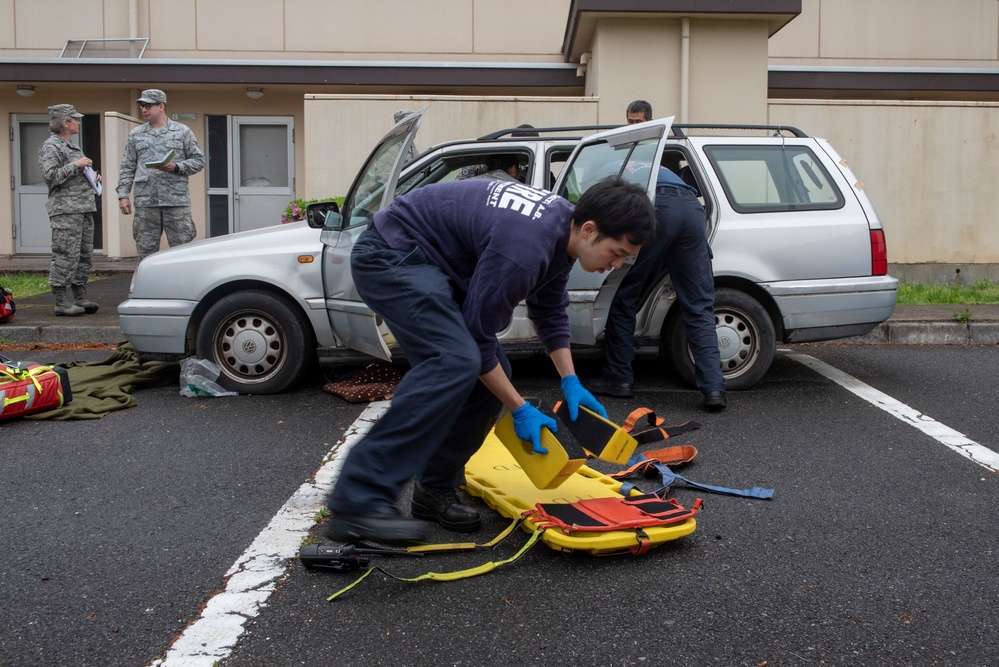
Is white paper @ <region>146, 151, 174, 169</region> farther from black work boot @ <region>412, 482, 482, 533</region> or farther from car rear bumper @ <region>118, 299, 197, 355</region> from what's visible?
black work boot @ <region>412, 482, 482, 533</region>

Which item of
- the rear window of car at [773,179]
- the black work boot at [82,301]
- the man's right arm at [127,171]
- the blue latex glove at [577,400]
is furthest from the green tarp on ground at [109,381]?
the rear window of car at [773,179]

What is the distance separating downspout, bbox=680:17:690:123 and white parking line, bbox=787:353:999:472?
16.8ft

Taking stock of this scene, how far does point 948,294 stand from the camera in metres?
10.2

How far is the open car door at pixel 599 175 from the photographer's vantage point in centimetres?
549

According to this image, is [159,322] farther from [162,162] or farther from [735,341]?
[735,341]

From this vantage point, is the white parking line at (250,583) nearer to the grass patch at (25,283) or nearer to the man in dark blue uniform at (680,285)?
the man in dark blue uniform at (680,285)

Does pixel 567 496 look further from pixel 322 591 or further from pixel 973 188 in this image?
pixel 973 188

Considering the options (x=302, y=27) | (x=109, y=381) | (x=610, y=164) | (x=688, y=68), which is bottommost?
(x=109, y=381)

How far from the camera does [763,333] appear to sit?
6.17 m

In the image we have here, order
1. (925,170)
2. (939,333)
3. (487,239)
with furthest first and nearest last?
(925,170)
(939,333)
(487,239)

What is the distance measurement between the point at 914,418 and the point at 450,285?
3397 mm

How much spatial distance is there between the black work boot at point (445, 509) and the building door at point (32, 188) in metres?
12.8

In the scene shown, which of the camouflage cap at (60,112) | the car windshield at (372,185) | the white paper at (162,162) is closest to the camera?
the car windshield at (372,185)

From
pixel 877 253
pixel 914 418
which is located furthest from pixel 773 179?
pixel 914 418
